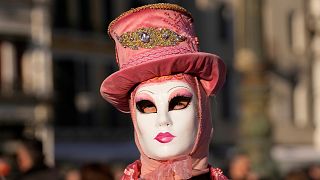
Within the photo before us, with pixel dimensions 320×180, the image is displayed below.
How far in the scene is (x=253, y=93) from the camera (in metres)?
13.1

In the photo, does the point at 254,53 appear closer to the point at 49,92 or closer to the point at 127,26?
the point at 127,26

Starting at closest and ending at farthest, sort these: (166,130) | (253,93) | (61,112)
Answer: (166,130) → (253,93) → (61,112)

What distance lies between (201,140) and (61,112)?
2271 centimetres

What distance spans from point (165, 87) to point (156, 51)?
153 millimetres

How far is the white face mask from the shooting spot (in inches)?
167

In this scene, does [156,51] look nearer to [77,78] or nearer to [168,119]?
[168,119]

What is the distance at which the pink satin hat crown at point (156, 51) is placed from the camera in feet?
13.8

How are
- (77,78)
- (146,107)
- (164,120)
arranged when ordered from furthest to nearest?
(77,78) < (146,107) < (164,120)

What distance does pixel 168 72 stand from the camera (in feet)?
14.0

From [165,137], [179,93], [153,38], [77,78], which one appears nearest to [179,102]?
[179,93]

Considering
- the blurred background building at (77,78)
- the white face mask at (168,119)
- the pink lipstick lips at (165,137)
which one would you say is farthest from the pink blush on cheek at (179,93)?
the blurred background building at (77,78)

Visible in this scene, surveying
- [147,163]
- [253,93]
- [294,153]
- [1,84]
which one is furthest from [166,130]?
[294,153]

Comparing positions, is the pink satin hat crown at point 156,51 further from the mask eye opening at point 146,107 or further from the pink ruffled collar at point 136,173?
the pink ruffled collar at point 136,173

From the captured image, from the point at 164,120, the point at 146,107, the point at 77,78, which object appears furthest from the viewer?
the point at 77,78
